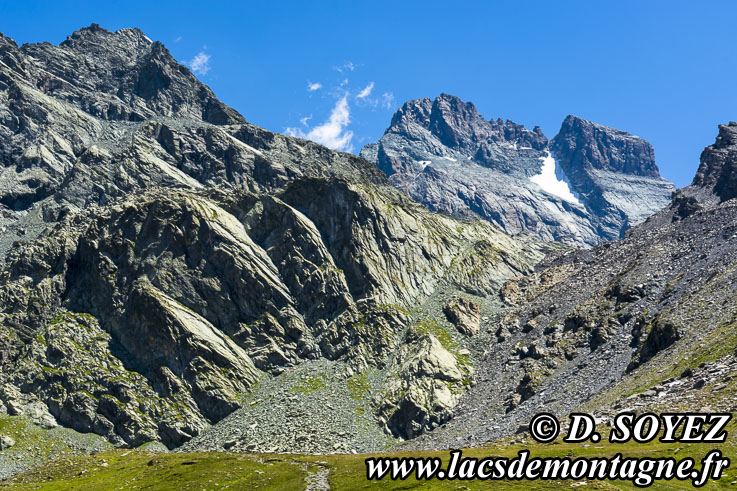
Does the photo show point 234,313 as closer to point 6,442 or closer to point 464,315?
point 6,442

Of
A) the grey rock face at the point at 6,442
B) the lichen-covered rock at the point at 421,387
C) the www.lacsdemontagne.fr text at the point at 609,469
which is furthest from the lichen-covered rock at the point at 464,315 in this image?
the grey rock face at the point at 6,442

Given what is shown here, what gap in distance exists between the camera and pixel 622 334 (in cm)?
11200

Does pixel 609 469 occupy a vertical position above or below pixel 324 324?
below

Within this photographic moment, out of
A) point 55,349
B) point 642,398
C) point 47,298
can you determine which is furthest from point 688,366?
point 47,298

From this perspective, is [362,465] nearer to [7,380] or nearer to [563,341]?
[563,341]

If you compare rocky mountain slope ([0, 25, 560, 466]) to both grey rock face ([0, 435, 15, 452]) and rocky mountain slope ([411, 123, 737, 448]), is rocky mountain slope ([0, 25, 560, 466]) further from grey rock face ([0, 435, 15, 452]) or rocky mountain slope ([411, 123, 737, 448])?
rocky mountain slope ([411, 123, 737, 448])

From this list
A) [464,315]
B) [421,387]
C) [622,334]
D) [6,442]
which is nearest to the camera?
[622,334]

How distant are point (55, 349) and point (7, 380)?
12391 millimetres

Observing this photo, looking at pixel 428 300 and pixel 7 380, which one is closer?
pixel 7 380

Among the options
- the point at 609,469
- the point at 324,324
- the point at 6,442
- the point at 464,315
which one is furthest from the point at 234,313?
the point at 609,469

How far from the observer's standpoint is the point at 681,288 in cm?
11056

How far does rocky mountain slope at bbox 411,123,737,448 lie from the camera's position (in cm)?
7125

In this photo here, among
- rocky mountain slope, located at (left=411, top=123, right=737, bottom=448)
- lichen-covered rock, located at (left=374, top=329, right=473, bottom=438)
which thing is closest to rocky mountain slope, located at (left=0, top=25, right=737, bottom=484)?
lichen-covered rock, located at (left=374, top=329, right=473, bottom=438)

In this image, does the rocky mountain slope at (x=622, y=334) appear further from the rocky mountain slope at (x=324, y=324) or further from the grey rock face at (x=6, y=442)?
the grey rock face at (x=6, y=442)
